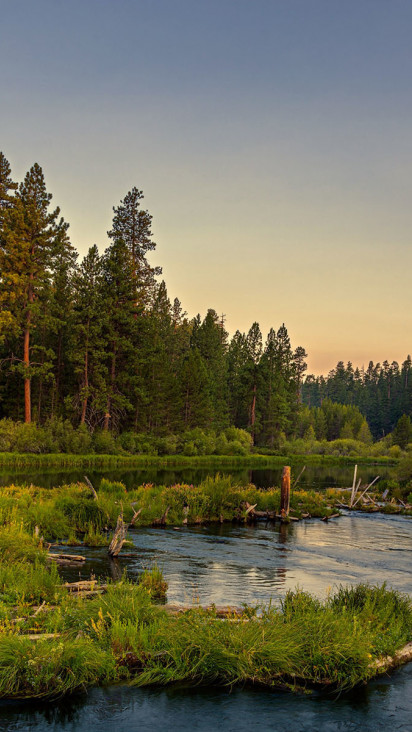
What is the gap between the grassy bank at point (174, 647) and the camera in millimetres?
8281

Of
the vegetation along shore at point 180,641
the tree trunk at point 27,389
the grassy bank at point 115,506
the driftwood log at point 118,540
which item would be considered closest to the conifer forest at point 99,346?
the tree trunk at point 27,389

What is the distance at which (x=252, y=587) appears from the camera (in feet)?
49.8

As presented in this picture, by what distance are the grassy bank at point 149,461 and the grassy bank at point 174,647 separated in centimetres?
4005

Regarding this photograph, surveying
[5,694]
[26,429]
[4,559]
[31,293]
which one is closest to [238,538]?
[4,559]

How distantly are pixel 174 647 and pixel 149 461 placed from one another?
53.6 metres

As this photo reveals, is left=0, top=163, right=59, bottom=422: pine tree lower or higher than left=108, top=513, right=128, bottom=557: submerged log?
higher

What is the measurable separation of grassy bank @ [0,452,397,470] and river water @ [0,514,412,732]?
28821mm

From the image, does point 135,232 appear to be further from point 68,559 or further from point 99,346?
point 68,559

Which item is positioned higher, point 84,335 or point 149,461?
point 84,335

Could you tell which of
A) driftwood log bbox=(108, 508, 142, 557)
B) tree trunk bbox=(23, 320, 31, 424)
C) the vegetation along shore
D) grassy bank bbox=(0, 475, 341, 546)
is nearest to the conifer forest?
tree trunk bbox=(23, 320, 31, 424)

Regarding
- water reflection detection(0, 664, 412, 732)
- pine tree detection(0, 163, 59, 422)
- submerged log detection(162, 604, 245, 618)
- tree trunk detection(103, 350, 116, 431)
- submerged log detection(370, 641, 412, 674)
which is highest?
pine tree detection(0, 163, 59, 422)

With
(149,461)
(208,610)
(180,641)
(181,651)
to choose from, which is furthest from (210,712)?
(149,461)

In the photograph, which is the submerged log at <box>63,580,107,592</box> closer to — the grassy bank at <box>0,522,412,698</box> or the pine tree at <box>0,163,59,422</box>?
the grassy bank at <box>0,522,412,698</box>

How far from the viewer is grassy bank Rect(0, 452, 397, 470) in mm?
49572
